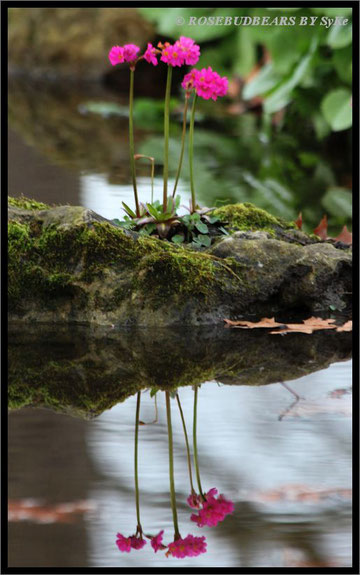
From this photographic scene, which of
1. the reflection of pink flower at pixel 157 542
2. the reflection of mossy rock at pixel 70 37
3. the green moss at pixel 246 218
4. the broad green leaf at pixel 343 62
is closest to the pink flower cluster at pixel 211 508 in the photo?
the reflection of pink flower at pixel 157 542

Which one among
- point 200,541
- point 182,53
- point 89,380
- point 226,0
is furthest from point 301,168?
point 200,541

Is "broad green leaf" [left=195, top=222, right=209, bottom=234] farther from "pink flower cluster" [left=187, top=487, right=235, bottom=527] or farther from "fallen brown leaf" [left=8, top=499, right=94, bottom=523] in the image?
"fallen brown leaf" [left=8, top=499, right=94, bottom=523]

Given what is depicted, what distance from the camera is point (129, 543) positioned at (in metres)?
1.96

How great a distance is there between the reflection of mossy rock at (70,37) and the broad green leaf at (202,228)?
9.73m

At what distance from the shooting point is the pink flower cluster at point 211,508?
2098 mm

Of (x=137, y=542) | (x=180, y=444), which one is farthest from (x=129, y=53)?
(x=137, y=542)

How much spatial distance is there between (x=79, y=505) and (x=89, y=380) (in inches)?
37.9

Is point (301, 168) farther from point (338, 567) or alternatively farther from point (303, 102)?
point (338, 567)

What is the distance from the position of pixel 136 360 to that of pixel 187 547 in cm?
135

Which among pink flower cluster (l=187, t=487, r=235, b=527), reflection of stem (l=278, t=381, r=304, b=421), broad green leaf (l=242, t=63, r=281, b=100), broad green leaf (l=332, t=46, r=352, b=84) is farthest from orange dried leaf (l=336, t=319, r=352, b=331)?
broad green leaf (l=242, t=63, r=281, b=100)

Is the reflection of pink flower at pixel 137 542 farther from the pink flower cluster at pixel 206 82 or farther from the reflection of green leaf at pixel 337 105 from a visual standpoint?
the reflection of green leaf at pixel 337 105

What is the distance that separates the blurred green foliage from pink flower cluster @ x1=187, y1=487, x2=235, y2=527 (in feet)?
16.3

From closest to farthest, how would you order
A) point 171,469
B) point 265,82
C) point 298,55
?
point 171,469
point 298,55
point 265,82

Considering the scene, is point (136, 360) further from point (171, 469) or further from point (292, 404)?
point (171, 469)
